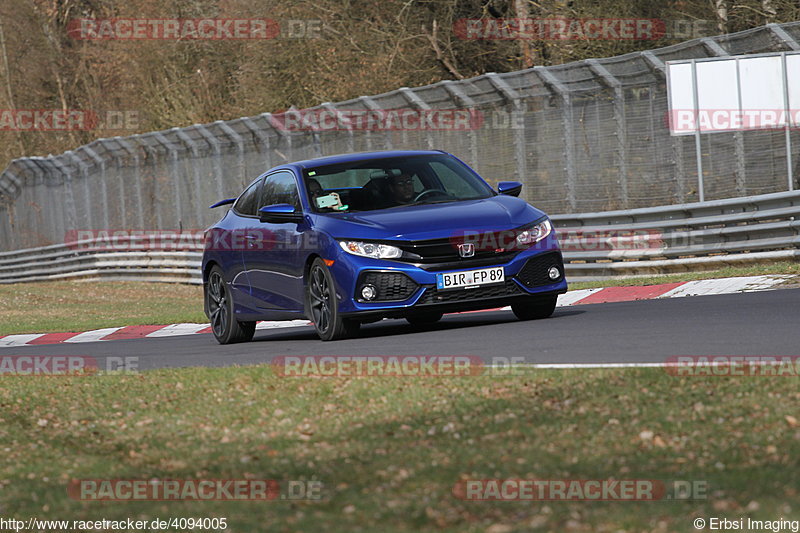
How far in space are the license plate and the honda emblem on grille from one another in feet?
0.47

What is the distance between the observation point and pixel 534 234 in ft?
37.3

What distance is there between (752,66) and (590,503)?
499 inches

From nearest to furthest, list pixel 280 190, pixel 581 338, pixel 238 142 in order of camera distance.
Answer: pixel 581 338 → pixel 280 190 → pixel 238 142

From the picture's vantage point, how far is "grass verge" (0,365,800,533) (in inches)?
207

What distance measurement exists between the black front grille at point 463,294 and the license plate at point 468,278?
42 mm

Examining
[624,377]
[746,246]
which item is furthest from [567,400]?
[746,246]

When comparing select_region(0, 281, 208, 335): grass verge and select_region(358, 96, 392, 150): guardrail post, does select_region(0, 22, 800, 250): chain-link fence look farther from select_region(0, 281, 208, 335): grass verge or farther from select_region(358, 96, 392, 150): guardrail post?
select_region(0, 281, 208, 335): grass verge

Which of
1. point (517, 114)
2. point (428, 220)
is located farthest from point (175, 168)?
point (428, 220)

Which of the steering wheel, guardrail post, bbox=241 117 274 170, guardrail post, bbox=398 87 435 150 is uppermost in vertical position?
guardrail post, bbox=398 87 435 150

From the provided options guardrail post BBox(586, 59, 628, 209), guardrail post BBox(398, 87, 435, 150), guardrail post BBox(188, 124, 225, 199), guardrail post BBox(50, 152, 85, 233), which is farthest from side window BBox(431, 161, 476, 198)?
guardrail post BBox(50, 152, 85, 233)

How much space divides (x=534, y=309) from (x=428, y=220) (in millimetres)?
1489

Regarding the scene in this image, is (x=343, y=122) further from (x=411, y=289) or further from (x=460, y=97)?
(x=411, y=289)

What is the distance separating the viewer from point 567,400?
724 centimetres

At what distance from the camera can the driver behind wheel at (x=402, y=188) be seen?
12070 millimetres
